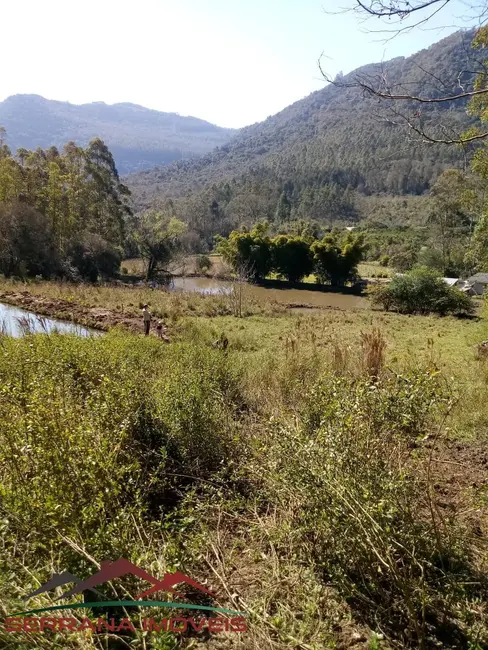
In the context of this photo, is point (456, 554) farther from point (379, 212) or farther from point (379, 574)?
point (379, 212)

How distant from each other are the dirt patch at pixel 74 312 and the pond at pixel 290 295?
910 centimetres

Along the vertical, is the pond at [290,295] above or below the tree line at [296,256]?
below

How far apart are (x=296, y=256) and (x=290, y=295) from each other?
5.38 metres

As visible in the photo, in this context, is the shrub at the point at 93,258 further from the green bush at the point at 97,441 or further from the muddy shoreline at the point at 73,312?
the green bush at the point at 97,441

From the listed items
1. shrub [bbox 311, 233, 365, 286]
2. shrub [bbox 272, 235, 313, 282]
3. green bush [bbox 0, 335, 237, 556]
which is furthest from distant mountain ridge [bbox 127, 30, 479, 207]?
green bush [bbox 0, 335, 237, 556]

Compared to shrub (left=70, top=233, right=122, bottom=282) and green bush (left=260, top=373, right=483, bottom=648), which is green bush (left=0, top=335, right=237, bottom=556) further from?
shrub (left=70, top=233, right=122, bottom=282)

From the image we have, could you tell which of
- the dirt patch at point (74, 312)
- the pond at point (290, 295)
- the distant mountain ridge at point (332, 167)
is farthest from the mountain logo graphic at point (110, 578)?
the distant mountain ridge at point (332, 167)

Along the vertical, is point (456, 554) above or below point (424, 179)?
below

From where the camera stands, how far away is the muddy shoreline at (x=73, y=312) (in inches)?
534

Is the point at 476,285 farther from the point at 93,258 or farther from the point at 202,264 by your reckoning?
the point at 93,258

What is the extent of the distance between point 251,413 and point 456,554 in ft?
7.36

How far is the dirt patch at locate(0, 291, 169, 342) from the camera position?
1352 cm

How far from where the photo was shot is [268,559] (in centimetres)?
217

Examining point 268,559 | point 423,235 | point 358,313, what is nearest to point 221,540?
point 268,559
